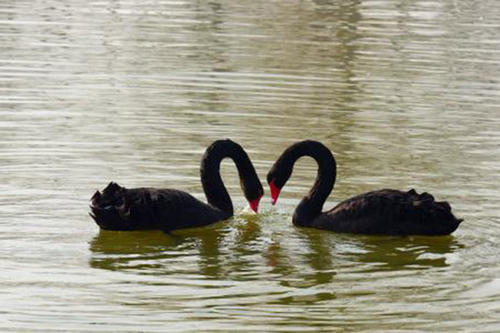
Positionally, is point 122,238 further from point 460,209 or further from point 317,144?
point 460,209

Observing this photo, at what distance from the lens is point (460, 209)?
10.7 meters

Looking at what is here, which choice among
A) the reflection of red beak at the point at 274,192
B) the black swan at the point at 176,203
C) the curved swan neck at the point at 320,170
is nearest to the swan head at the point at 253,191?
the black swan at the point at 176,203

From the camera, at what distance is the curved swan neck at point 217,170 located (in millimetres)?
10578

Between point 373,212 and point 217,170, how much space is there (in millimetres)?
1408

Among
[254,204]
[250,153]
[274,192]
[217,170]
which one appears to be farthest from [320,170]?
[250,153]

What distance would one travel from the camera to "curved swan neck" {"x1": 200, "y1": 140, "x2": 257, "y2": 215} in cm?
1058

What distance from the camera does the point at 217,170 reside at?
35.4ft

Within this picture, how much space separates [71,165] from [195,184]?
3.55 feet

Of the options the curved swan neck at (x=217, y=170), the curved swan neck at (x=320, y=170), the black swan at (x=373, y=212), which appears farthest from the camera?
the curved swan neck at (x=217, y=170)

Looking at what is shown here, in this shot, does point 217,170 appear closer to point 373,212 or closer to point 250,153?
point 373,212

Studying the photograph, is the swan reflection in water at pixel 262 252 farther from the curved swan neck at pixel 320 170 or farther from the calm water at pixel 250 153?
the curved swan neck at pixel 320 170

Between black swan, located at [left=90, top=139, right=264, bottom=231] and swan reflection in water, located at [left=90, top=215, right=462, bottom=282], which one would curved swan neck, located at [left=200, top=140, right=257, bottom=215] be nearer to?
black swan, located at [left=90, top=139, right=264, bottom=231]

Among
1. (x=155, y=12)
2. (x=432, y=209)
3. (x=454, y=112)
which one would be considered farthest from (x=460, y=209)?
(x=155, y=12)

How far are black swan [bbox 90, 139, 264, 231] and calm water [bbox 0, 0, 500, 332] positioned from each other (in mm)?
115
